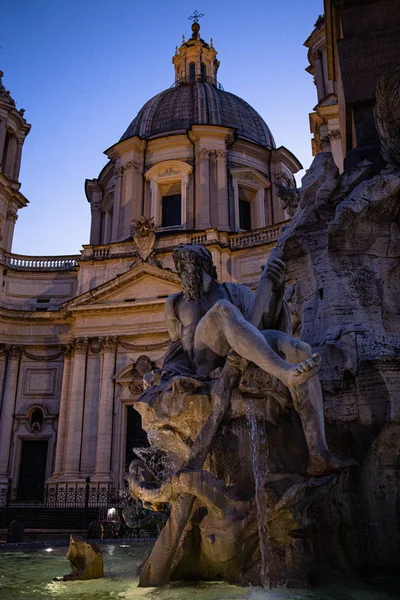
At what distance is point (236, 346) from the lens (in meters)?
4.13

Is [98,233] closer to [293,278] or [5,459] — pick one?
[5,459]

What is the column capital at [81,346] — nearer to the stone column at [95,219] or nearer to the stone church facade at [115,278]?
the stone church facade at [115,278]

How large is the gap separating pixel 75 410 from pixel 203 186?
13.8m

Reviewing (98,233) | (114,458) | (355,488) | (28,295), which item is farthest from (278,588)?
(98,233)

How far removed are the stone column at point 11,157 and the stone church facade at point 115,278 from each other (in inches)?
2.5

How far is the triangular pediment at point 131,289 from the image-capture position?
84.5ft

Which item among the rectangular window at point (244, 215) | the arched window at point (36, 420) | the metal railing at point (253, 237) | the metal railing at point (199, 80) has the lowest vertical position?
the arched window at point (36, 420)

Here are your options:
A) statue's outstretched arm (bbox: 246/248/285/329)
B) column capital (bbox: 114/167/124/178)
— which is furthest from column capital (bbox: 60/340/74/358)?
statue's outstretched arm (bbox: 246/248/285/329)

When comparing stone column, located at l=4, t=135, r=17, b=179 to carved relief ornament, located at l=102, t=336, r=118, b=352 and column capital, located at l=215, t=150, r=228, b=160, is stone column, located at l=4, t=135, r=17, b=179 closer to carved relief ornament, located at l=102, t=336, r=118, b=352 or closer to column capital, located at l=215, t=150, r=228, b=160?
column capital, located at l=215, t=150, r=228, b=160

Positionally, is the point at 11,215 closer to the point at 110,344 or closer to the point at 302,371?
the point at 110,344

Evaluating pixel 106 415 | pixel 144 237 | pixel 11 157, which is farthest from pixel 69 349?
pixel 11 157

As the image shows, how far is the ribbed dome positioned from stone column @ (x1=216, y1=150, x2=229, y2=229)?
264 centimetres

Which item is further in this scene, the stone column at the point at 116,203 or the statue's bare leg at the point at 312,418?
the stone column at the point at 116,203

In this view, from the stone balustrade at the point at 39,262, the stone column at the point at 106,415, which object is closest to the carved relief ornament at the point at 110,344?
the stone column at the point at 106,415
